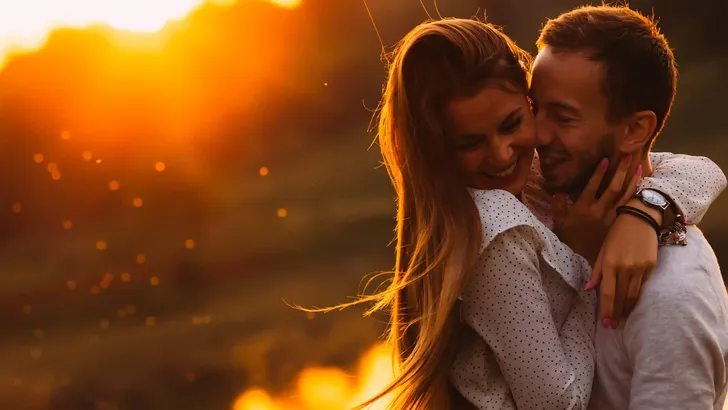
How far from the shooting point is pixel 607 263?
75.3 inches

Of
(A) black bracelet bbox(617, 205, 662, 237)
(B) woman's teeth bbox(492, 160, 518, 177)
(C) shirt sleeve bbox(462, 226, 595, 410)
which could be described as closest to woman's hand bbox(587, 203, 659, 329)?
(A) black bracelet bbox(617, 205, 662, 237)

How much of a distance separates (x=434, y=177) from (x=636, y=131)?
0.55m

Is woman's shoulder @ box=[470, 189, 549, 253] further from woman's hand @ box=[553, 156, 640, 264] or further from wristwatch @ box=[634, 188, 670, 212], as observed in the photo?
wristwatch @ box=[634, 188, 670, 212]

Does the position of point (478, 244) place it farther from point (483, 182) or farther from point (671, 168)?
point (671, 168)

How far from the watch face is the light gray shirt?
0.12 m

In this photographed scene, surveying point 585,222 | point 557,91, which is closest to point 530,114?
point 557,91

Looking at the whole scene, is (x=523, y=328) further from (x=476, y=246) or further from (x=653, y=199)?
(x=653, y=199)

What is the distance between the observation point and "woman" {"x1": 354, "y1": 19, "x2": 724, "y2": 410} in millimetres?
1826

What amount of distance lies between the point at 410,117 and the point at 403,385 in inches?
25.7

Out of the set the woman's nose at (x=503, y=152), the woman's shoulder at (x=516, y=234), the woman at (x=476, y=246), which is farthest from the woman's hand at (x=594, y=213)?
the woman's nose at (x=503, y=152)

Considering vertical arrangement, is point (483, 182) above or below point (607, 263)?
above

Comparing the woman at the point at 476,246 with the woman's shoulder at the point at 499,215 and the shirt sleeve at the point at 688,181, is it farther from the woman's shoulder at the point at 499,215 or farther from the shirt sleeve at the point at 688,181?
the shirt sleeve at the point at 688,181

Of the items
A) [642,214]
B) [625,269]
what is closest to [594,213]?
[642,214]

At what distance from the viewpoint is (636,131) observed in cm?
209
